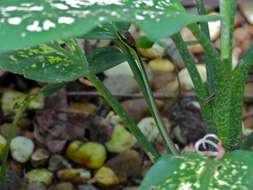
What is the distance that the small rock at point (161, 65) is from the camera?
161 cm

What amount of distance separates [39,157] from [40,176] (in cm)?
5

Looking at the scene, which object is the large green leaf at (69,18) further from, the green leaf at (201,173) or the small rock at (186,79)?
the small rock at (186,79)

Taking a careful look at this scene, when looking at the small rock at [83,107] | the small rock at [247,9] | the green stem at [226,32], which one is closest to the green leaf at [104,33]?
the green stem at [226,32]

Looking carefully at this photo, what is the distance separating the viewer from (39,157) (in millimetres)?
1402

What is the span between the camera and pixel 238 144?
94cm

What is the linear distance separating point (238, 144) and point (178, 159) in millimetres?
193

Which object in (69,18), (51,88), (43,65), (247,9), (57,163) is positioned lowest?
(57,163)

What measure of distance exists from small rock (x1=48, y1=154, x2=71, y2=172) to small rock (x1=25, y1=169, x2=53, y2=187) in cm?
1

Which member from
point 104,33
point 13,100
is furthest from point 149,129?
point 104,33

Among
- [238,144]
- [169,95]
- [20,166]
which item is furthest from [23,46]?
[169,95]

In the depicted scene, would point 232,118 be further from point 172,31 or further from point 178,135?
point 178,135

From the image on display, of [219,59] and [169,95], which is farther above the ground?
[219,59]

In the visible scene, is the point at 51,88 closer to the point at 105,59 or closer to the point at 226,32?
the point at 105,59

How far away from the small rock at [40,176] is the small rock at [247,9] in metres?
0.64
